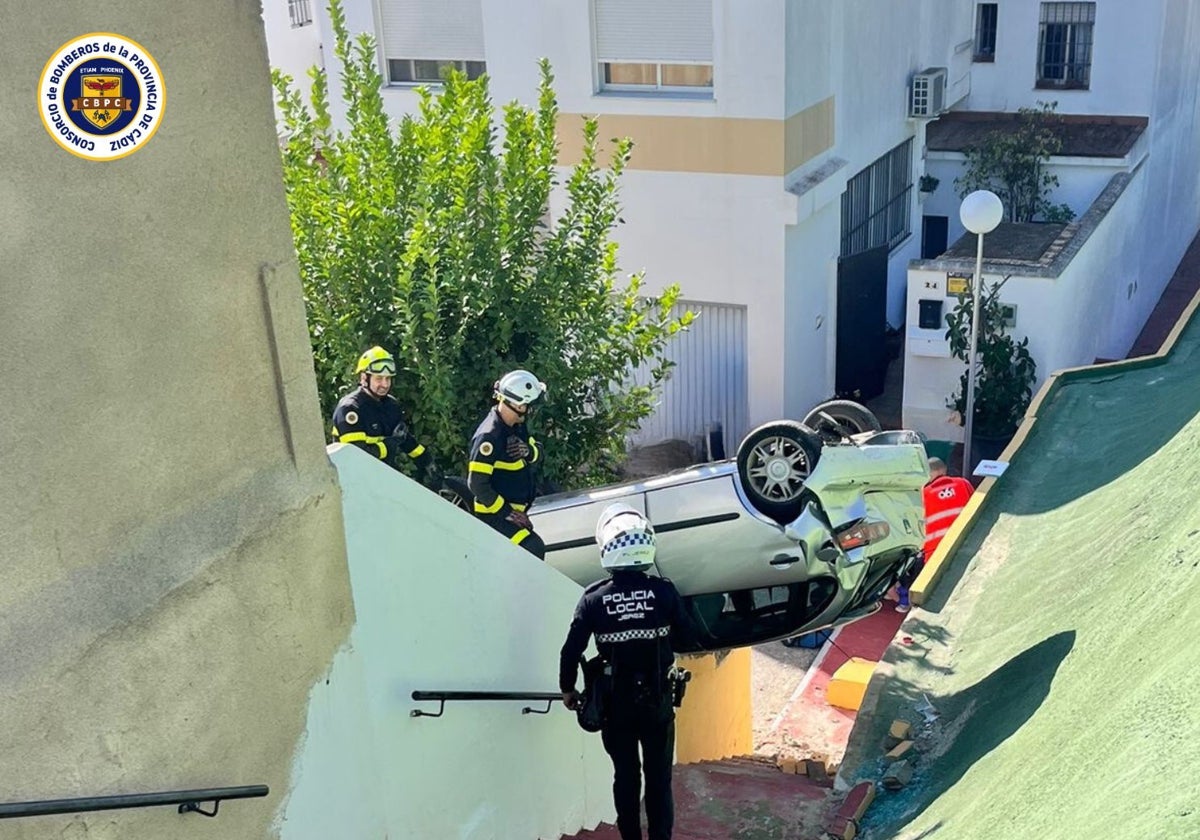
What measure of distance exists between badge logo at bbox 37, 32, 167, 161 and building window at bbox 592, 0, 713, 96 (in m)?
10.6

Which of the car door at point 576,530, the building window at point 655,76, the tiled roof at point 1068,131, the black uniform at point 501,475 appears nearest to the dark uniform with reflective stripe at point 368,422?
the black uniform at point 501,475

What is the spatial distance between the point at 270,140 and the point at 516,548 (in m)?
2.44

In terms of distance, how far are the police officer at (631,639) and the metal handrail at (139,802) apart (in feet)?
6.61

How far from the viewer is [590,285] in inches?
349

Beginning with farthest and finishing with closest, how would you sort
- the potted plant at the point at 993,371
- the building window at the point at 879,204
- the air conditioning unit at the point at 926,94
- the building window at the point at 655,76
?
the air conditioning unit at the point at 926,94, the building window at the point at 879,204, the building window at the point at 655,76, the potted plant at the point at 993,371

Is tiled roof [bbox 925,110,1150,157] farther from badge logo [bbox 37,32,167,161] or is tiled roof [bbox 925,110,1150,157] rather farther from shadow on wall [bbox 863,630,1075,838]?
badge logo [bbox 37,32,167,161]

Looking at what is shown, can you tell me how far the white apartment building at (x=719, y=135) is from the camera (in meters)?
13.7

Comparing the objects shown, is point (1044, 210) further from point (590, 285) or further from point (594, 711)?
point (594, 711)

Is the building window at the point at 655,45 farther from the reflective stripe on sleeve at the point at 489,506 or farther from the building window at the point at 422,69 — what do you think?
the reflective stripe on sleeve at the point at 489,506

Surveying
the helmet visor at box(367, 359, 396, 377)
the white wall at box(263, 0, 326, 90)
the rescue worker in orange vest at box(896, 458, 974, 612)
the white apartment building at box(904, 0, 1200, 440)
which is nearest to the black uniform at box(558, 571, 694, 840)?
the helmet visor at box(367, 359, 396, 377)

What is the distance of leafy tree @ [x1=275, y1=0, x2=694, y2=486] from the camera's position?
26.9 ft

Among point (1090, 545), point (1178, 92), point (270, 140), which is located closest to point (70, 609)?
point (270, 140)

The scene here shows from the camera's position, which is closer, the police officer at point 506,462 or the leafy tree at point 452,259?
the police officer at point 506,462

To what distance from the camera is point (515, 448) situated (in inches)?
292
